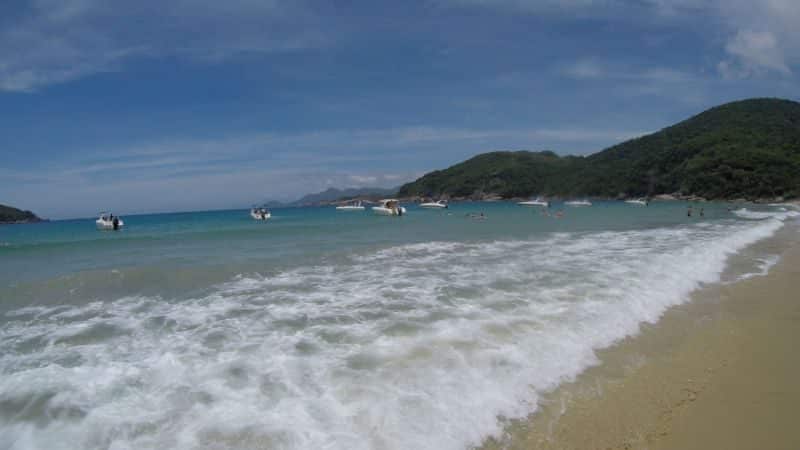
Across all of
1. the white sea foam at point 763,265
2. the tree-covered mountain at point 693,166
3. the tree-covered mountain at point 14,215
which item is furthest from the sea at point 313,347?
the tree-covered mountain at point 14,215

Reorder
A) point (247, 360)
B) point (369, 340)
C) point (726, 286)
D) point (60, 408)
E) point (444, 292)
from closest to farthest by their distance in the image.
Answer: point (60, 408)
point (247, 360)
point (369, 340)
point (444, 292)
point (726, 286)

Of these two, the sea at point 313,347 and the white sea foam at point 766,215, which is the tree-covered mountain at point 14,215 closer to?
the sea at point 313,347

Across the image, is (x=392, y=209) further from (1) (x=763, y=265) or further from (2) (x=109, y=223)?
(1) (x=763, y=265)

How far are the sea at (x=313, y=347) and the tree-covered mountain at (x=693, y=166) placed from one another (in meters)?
95.4

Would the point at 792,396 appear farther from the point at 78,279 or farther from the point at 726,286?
the point at 78,279

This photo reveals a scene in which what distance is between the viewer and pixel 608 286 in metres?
10.1

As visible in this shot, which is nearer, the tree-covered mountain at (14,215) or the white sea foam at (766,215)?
the white sea foam at (766,215)

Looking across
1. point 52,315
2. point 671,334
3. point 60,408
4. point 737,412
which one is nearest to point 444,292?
point 671,334

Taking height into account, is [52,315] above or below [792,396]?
above

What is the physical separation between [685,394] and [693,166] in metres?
115

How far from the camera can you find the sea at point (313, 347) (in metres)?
4.34

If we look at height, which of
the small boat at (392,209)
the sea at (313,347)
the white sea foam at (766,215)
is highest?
the small boat at (392,209)

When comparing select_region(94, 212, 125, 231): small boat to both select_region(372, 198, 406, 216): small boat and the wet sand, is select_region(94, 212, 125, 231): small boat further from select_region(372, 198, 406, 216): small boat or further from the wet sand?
the wet sand

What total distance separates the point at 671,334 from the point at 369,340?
503cm
